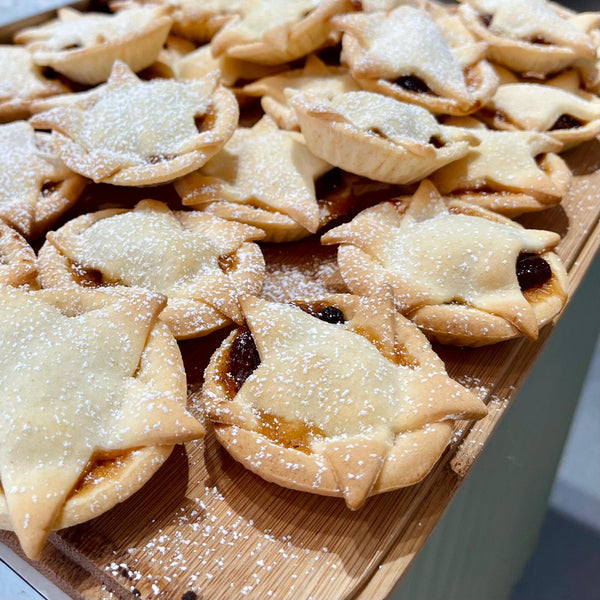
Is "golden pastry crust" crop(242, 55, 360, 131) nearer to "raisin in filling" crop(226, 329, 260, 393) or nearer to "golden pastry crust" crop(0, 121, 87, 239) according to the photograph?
"golden pastry crust" crop(0, 121, 87, 239)

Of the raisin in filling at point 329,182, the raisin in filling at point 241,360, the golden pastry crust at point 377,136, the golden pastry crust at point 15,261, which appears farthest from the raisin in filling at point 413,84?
the golden pastry crust at point 15,261

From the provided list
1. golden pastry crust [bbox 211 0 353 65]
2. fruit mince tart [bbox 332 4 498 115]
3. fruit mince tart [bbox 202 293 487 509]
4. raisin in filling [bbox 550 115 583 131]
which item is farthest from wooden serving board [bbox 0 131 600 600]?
golden pastry crust [bbox 211 0 353 65]

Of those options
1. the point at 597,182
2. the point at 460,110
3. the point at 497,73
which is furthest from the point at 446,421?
the point at 497,73

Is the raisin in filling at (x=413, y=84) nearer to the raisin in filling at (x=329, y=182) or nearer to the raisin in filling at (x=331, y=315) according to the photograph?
the raisin in filling at (x=329, y=182)

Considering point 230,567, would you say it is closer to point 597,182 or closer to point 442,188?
point 442,188

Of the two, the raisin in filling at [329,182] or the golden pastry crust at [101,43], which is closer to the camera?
the raisin in filling at [329,182]

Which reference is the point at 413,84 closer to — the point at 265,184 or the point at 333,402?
the point at 265,184

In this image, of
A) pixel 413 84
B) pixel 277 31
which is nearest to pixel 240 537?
pixel 413 84
